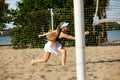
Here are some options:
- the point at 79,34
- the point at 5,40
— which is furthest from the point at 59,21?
the point at 79,34

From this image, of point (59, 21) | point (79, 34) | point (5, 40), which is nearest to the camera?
point (79, 34)

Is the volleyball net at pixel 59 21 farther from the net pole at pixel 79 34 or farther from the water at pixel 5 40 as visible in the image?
the net pole at pixel 79 34

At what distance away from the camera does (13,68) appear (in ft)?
30.0

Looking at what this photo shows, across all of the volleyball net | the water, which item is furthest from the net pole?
the water

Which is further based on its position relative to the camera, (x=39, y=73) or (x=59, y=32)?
(x=59, y=32)

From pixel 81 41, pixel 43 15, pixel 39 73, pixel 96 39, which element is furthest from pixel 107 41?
pixel 81 41

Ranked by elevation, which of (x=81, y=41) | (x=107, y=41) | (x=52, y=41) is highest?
(x=81, y=41)

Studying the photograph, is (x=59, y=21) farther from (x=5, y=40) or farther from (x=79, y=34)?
(x=79, y=34)

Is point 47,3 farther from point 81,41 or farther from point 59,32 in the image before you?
point 81,41

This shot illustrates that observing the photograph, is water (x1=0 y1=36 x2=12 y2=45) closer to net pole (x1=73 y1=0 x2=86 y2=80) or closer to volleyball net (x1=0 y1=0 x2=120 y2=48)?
volleyball net (x1=0 y1=0 x2=120 y2=48)

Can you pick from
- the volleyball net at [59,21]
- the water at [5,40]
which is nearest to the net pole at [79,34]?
the volleyball net at [59,21]

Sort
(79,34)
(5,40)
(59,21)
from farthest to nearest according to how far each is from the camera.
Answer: (5,40) < (59,21) < (79,34)

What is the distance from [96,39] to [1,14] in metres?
7.38

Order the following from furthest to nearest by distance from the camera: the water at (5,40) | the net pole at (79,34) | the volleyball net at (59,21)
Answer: the water at (5,40) < the volleyball net at (59,21) < the net pole at (79,34)
